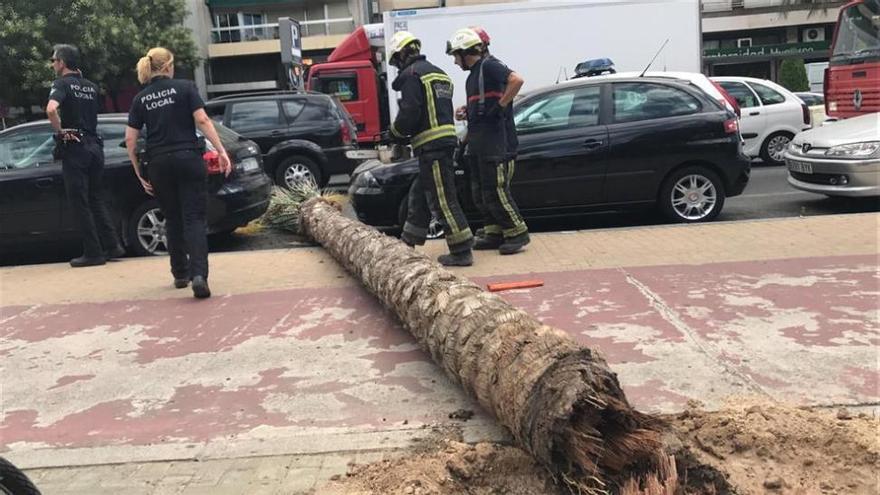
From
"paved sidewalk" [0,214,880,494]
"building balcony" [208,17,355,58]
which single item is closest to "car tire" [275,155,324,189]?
"paved sidewalk" [0,214,880,494]

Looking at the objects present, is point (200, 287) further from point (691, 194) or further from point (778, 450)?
point (691, 194)

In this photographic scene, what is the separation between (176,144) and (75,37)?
82.9ft

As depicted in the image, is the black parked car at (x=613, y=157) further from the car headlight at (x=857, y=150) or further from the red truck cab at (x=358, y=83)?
the red truck cab at (x=358, y=83)

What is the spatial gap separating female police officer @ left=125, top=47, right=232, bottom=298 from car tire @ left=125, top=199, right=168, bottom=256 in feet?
7.21

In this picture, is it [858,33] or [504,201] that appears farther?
[858,33]

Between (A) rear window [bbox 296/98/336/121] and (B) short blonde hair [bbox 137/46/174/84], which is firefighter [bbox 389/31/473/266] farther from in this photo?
(A) rear window [bbox 296/98/336/121]

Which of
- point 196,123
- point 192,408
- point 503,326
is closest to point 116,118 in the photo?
point 196,123

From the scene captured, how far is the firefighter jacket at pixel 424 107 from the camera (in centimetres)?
630

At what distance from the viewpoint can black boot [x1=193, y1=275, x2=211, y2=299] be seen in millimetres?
5930

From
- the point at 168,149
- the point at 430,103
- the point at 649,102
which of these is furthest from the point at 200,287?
the point at 649,102

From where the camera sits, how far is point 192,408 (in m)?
3.91

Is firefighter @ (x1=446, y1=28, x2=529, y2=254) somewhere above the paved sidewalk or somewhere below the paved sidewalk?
above

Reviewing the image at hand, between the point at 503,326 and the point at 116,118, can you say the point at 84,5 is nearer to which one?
the point at 116,118

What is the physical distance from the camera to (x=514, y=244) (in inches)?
274
